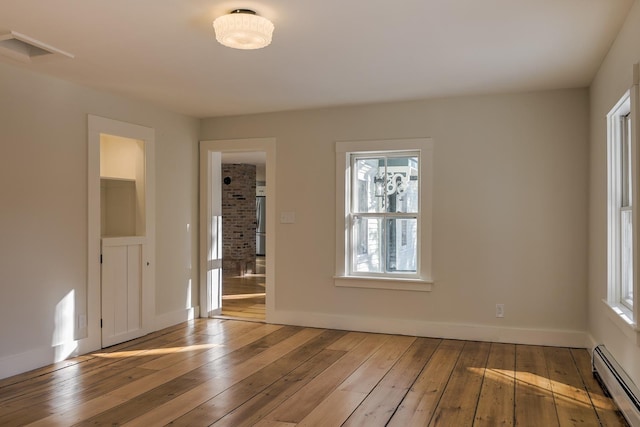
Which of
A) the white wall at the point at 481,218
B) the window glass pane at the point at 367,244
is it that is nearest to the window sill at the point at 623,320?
the white wall at the point at 481,218

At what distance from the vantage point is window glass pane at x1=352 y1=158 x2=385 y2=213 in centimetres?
546

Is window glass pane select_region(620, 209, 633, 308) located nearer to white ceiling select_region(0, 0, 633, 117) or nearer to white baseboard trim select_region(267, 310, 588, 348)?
white ceiling select_region(0, 0, 633, 117)

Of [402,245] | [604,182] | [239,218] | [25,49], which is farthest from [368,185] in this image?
[239,218]

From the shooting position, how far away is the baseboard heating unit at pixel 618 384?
2.76 metres

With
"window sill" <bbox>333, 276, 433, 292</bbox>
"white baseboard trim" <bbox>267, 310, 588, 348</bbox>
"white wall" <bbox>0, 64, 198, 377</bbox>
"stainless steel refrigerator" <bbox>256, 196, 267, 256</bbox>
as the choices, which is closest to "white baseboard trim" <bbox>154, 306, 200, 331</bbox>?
"white baseboard trim" <bbox>267, 310, 588, 348</bbox>

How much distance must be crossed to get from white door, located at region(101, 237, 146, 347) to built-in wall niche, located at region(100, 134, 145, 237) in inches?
12.0

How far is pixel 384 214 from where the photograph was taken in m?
5.42

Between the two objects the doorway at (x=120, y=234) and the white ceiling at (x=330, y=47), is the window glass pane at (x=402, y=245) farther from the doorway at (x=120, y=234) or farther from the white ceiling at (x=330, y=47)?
the doorway at (x=120, y=234)

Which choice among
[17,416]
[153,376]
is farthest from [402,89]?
[17,416]

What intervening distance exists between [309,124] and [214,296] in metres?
2.35

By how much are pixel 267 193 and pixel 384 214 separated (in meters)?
1.35

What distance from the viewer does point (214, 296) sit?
6.21m

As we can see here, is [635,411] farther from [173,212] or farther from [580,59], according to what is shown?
[173,212]

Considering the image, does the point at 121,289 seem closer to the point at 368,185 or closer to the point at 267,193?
the point at 267,193
